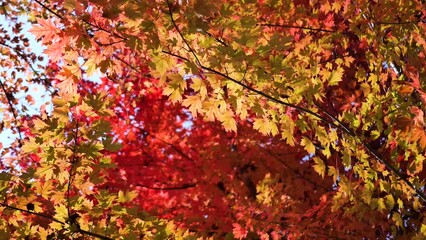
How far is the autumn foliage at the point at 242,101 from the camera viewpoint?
272 centimetres

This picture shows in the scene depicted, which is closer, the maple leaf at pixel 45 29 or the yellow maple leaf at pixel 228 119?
the maple leaf at pixel 45 29

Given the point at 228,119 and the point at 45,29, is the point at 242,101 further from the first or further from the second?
the point at 45,29

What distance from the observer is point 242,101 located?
125 inches

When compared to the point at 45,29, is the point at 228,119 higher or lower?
lower

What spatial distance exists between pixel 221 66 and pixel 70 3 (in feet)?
3.46

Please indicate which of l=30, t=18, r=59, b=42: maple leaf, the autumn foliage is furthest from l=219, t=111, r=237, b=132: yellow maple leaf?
l=30, t=18, r=59, b=42: maple leaf

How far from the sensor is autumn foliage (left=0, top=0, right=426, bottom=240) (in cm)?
272

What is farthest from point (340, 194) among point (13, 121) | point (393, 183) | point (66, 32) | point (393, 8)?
point (13, 121)

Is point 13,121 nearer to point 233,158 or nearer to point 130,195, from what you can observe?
point 233,158

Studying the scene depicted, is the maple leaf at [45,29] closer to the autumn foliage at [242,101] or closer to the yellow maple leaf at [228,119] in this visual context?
the autumn foliage at [242,101]

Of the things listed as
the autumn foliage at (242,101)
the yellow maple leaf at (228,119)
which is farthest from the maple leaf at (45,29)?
the yellow maple leaf at (228,119)

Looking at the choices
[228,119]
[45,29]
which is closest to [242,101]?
[228,119]

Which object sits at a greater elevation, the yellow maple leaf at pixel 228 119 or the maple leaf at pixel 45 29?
the maple leaf at pixel 45 29

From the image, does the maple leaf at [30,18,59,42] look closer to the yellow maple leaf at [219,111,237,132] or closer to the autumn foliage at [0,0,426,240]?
the autumn foliage at [0,0,426,240]
